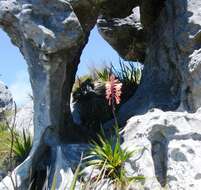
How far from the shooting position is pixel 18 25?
27.2 ft

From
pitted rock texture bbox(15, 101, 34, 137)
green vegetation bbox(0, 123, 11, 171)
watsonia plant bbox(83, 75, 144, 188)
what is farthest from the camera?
pitted rock texture bbox(15, 101, 34, 137)

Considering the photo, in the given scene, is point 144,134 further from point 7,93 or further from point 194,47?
point 7,93

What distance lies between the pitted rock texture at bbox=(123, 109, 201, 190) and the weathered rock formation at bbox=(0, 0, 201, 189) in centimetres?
16

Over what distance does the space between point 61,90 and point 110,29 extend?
510 centimetres

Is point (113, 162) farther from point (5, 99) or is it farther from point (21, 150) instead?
point (5, 99)

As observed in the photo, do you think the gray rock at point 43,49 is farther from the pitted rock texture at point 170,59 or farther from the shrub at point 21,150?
the pitted rock texture at point 170,59

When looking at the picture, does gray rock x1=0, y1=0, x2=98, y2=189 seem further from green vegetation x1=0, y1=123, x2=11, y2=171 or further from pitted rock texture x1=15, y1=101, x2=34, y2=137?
pitted rock texture x1=15, y1=101, x2=34, y2=137

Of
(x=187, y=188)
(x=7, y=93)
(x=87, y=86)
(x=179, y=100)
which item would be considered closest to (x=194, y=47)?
(x=179, y=100)

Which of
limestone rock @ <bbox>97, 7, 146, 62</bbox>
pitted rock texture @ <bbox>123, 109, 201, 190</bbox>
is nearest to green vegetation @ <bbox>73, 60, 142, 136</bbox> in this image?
limestone rock @ <bbox>97, 7, 146, 62</bbox>

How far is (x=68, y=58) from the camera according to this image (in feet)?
28.6

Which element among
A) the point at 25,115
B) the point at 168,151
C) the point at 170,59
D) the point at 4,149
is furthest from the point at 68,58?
the point at 25,115

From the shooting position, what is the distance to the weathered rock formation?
26.5ft

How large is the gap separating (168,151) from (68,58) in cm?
235

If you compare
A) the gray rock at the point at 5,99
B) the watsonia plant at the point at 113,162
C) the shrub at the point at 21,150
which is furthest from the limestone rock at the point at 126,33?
the watsonia plant at the point at 113,162
